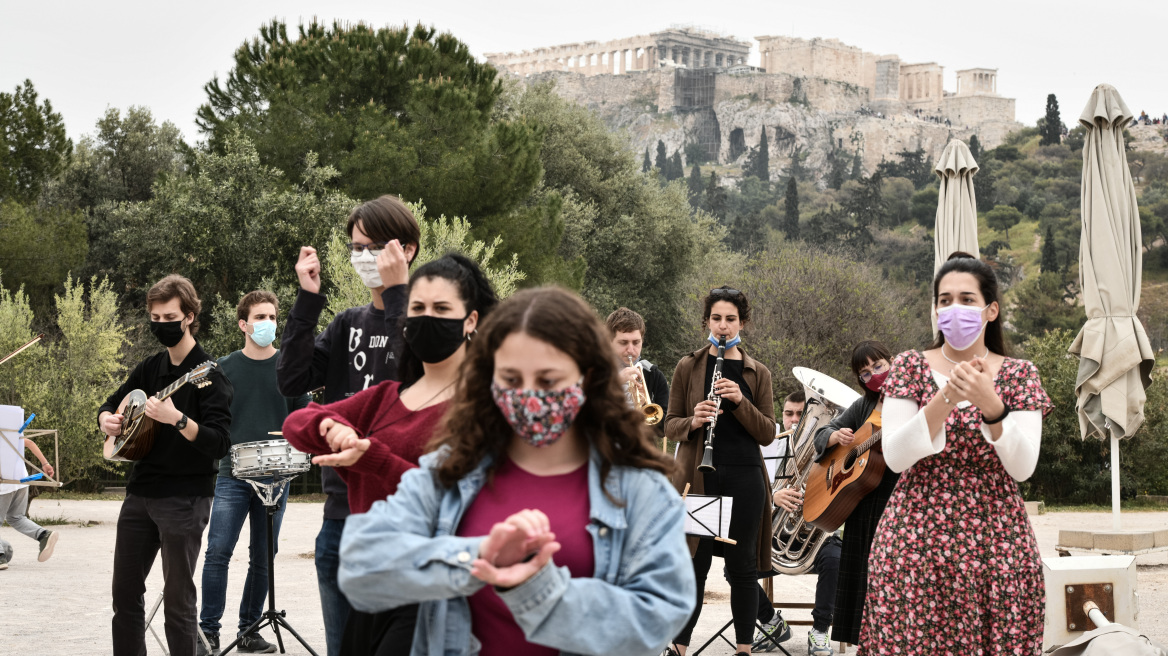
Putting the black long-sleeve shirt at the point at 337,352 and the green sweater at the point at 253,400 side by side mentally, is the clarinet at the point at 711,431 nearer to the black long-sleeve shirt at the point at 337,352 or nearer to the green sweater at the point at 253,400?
the black long-sleeve shirt at the point at 337,352

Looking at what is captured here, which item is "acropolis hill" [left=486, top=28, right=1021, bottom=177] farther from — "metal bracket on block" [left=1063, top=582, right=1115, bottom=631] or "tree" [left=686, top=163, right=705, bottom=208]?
"metal bracket on block" [left=1063, top=582, right=1115, bottom=631]

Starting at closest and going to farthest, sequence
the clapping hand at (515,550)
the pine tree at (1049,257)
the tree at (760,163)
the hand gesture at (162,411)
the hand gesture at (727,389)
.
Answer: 1. the clapping hand at (515,550)
2. the hand gesture at (162,411)
3. the hand gesture at (727,389)
4. the pine tree at (1049,257)
5. the tree at (760,163)

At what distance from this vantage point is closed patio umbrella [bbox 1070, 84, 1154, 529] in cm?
911

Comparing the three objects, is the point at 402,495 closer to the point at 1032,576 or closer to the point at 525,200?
the point at 1032,576

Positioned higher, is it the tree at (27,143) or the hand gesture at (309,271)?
the tree at (27,143)

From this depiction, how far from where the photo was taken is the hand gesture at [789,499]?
6047mm

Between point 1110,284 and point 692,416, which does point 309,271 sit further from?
point 1110,284

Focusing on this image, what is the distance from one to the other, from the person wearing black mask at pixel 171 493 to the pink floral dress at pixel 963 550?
9.21 feet

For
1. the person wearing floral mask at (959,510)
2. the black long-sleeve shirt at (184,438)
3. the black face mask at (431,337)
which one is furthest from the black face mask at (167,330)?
the person wearing floral mask at (959,510)

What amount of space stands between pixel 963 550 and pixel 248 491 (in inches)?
173

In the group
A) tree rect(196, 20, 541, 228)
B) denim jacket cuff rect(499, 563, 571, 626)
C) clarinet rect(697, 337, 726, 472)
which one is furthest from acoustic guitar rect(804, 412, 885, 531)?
tree rect(196, 20, 541, 228)

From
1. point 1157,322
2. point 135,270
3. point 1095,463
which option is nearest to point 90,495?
point 135,270

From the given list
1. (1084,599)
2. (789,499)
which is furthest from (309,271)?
(1084,599)

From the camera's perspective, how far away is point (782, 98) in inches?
5340
